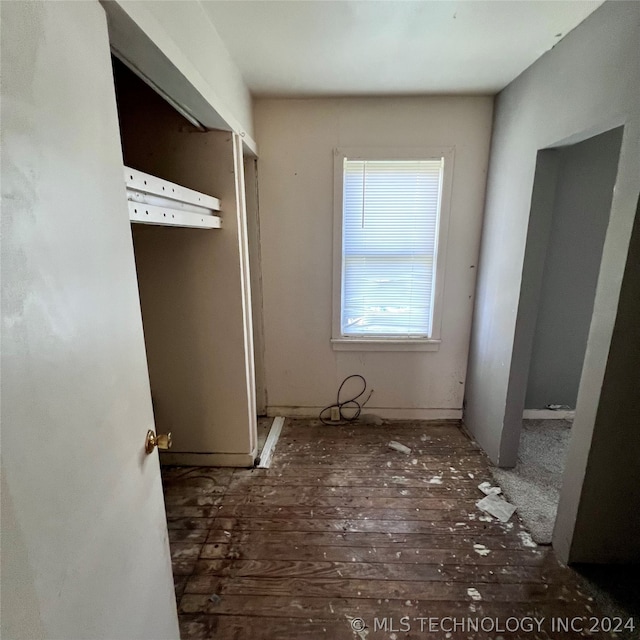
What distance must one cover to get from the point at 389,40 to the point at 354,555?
2.50 metres

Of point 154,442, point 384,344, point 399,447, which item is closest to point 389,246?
point 384,344

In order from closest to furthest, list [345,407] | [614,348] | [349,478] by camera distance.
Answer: [614,348] → [349,478] → [345,407]

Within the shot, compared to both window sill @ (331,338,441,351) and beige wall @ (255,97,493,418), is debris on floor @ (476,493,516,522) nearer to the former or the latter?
beige wall @ (255,97,493,418)

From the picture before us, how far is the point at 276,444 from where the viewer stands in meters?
2.56

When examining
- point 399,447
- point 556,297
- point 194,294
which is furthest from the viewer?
point 556,297

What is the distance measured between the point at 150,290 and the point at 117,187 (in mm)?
1388

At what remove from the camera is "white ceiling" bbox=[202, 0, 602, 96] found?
4.72ft

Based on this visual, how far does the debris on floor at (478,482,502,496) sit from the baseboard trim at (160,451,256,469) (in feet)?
4.77

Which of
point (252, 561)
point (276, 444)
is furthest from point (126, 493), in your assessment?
point (276, 444)

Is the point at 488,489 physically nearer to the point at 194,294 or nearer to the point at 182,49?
the point at 194,294

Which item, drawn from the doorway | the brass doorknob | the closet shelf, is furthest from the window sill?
the brass doorknob

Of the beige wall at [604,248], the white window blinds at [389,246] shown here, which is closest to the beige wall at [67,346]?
the beige wall at [604,248]

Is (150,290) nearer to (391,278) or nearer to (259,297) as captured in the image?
(259,297)

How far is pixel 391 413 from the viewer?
2912 millimetres
